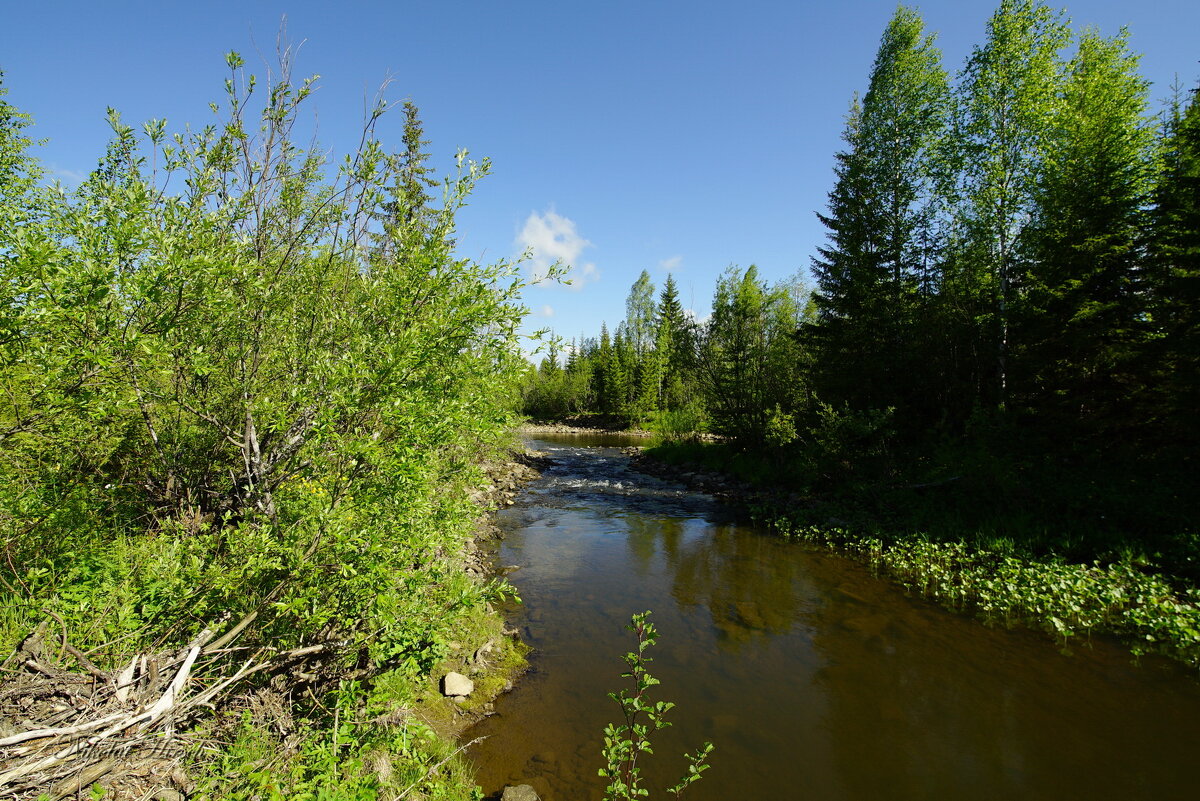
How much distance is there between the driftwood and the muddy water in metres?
3.32

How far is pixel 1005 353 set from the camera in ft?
50.4

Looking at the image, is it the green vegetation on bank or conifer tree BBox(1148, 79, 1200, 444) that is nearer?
the green vegetation on bank

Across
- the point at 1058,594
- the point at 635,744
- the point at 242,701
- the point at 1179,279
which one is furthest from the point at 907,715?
the point at 1179,279

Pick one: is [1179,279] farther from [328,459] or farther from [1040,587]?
[328,459]

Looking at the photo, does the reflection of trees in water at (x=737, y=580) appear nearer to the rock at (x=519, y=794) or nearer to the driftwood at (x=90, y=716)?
the rock at (x=519, y=794)

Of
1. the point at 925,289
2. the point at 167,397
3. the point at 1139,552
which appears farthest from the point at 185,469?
the point at 925,289

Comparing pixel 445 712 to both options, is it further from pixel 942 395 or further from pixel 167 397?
pixel 942 395

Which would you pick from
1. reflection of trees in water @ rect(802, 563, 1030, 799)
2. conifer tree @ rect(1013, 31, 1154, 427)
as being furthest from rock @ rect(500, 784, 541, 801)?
conifer tree @ rect(1013, 31, 1154, 427)

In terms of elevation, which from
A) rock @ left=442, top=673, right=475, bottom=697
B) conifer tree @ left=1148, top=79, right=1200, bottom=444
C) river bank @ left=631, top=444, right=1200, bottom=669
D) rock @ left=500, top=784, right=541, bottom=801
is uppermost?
conifer tree @ left=1148, top=79, right=1200, bottom=444

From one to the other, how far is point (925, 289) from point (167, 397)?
22.8 meters

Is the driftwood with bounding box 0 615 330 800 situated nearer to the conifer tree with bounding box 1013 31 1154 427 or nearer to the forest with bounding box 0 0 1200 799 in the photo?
the forest with bounding box 0 0 1200 799

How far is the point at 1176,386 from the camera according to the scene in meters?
10.4

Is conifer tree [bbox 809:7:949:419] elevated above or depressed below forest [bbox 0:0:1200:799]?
above

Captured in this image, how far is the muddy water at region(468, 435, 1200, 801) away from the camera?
18.4 ft
